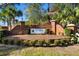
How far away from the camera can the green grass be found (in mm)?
4613

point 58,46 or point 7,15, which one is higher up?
point 7,15

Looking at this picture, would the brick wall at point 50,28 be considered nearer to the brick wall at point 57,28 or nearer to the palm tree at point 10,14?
the brick wall at point 57,28

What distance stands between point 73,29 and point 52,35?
1.01 ft

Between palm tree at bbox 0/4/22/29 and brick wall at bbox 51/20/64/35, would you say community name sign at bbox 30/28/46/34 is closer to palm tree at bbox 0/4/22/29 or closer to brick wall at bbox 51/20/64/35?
brick wall at bbox 51/20/64/35

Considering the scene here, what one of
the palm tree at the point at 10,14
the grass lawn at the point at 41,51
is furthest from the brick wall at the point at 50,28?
the grass lawn at the point at 41,51

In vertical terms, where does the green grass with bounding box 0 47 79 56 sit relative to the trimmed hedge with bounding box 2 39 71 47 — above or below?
below

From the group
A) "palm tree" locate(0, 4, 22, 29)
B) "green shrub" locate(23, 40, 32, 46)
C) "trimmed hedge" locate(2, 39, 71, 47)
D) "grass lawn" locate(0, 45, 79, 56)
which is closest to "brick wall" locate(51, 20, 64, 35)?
"trimmed hedge" locate(2, 39, 71, 47)

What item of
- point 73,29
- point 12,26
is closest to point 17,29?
point 12,26

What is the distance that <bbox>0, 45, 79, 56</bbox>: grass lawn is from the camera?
462cm

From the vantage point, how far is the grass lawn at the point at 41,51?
15.1 feet

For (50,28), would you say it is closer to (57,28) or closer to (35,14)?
(57,28)

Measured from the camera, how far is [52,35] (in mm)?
4680

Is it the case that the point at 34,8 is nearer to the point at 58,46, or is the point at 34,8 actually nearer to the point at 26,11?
the point at 26,11

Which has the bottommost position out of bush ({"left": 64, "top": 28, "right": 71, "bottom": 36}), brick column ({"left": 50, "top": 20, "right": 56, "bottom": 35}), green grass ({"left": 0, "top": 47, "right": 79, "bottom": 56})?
green grass ({"left": 0, "top": 47, "right": 79, "bottom": 56})
